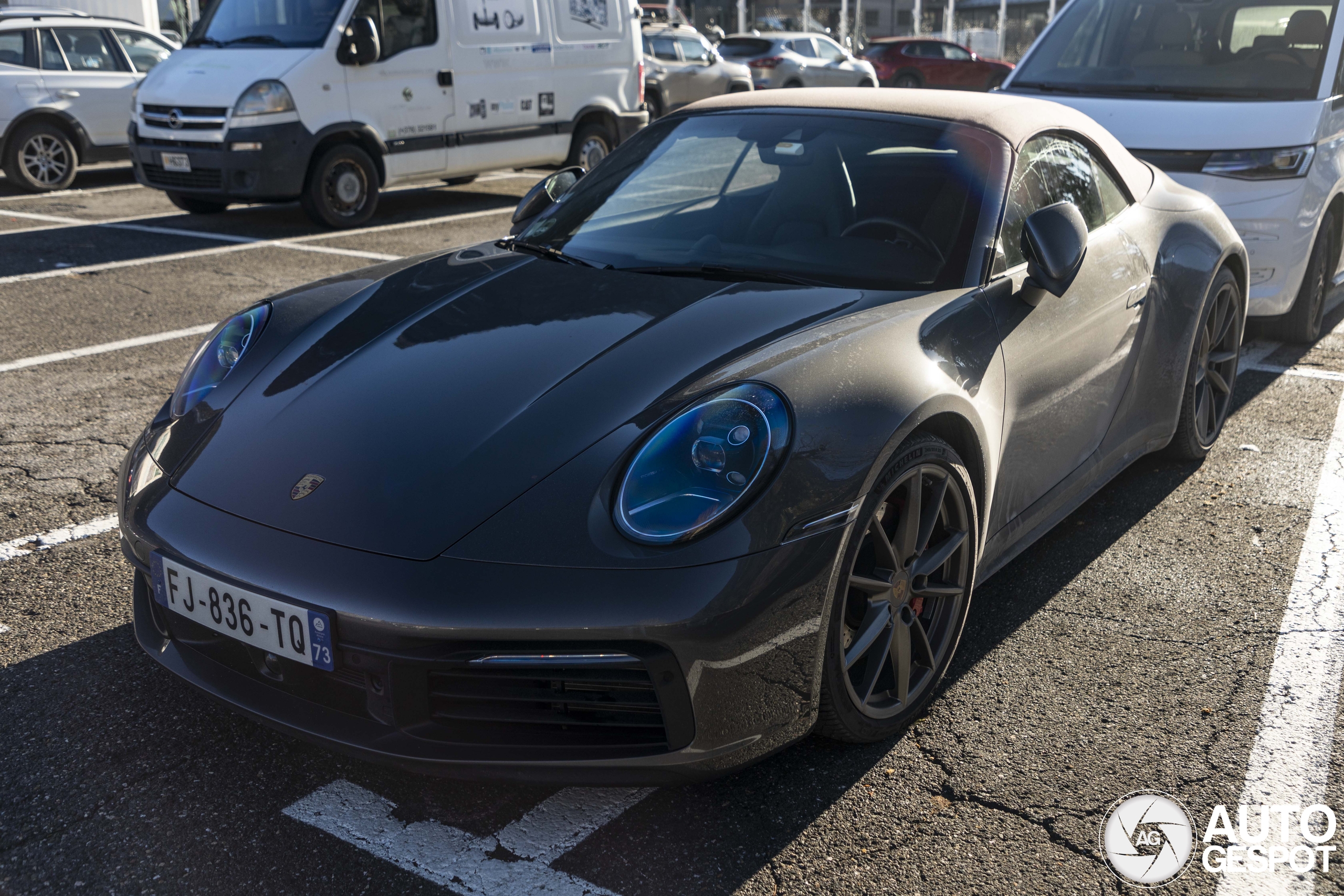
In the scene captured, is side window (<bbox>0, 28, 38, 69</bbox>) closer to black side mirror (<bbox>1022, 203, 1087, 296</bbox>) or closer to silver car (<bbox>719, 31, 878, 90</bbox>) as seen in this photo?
black side mirror (<bbox>1022, 203, 1087, 296</bbox>)

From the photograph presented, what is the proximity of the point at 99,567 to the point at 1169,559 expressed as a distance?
3124 millimetres

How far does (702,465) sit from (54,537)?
2302mm

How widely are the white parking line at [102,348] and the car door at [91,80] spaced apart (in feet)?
19.3

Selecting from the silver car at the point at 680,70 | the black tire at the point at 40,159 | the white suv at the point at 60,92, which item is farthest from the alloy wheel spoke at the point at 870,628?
the silver car at the point at 680,70

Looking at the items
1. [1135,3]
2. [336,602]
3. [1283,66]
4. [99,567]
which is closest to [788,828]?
[336,602]

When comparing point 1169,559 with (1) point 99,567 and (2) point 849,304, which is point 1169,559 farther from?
(1) point 99,567

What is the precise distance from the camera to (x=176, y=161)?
8812 mm

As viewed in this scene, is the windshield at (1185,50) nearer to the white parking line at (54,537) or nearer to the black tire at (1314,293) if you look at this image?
the black tire at (1314,293)

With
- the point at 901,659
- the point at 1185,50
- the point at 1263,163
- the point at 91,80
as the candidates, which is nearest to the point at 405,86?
the point at 91,80

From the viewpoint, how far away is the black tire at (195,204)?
9.55m

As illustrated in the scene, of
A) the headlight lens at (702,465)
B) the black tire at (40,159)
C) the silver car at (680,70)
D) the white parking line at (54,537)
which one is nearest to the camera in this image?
the headlight lens at (702,465)

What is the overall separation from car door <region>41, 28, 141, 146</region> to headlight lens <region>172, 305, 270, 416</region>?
29.6ft

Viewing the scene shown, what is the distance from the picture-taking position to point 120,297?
264 inches

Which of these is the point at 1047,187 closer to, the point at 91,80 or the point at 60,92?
the point at 60,92
